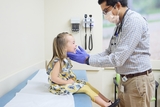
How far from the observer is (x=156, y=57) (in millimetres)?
2680

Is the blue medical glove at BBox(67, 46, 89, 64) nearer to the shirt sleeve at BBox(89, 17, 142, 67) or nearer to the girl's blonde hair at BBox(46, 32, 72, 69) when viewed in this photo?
the girl's blonde hair at BBox(46, 32, 72, 69)

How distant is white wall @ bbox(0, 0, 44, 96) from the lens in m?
1.46

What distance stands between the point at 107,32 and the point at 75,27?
0.54 m

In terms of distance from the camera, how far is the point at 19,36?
5.75 ft

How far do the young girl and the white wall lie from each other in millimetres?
378

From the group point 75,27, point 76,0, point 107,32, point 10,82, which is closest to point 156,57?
point 107,32

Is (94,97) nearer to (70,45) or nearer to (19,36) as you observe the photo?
(70,45)

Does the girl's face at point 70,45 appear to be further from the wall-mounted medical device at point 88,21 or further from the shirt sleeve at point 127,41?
the wall-mounted medical device at point 88,21

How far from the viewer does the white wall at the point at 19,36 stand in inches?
57.6

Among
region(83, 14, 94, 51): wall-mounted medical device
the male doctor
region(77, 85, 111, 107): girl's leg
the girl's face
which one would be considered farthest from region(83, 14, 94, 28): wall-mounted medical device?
region(77, 85, 111, 107): girl's leg

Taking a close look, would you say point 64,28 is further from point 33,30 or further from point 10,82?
point 10,82

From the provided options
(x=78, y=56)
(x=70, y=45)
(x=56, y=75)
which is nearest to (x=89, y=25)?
(x=70, y=45)

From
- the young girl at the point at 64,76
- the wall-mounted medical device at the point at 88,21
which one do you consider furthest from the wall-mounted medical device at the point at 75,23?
the young girl at the point at 64,76

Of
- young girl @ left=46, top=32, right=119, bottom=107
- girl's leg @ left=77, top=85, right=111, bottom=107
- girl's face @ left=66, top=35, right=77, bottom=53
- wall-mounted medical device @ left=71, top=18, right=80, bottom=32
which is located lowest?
girl's leg @ left=77, top=85, right=111, bottom=107
